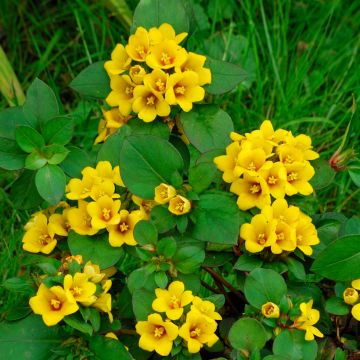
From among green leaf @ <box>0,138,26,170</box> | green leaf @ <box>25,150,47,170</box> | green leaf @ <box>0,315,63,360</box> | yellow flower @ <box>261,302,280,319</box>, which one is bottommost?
green leaf @ <box>0,315,63,360</box>

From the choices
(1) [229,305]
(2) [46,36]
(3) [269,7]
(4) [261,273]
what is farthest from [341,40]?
(4) [261,273]

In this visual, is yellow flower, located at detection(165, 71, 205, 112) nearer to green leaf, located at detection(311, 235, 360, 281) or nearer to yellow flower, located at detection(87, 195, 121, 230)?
yellow flower, located at detection(87, 195, 121, 230)

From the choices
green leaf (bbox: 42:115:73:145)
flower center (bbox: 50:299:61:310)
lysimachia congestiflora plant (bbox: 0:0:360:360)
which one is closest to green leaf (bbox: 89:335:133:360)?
lysimachia congestiflora plant (bbox: 0:0:360:360)

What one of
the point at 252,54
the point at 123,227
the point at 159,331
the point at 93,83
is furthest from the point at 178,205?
the point at 252,54

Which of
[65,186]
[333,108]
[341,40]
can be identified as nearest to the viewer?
[65,186]

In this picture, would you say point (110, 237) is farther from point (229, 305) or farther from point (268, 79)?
point (268, 79)

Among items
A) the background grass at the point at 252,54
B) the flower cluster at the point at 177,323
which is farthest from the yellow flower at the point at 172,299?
the background grass at the point at 252,54

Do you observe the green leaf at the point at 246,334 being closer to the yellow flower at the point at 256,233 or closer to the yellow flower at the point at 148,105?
the yellow flower at the point at 256,233
